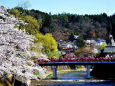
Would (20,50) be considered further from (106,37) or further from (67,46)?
(106,37)

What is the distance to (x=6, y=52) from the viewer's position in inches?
719

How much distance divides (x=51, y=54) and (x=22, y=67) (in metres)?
48.4

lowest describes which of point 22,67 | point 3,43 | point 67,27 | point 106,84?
point 106,84

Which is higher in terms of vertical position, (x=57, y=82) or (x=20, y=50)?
(x=20, y=50)

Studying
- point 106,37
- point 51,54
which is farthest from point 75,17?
point 51,54

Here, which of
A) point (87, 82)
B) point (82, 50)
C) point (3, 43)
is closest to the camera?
point (3, 43)

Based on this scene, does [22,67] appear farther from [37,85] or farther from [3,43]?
[37,85]

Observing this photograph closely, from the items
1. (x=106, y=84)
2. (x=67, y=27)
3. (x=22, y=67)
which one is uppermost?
(x=67, y=27)

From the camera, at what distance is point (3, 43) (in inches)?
698

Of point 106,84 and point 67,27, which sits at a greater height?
point 67,27

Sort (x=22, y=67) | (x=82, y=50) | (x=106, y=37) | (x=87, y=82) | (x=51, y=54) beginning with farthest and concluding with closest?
1. (x=106, y=37)
2. (x=82, y=50)
3. (x=51, y=54)
4. (x=87, y=82)
5. (x=22, y=67)

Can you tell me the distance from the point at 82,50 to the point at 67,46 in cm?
3334

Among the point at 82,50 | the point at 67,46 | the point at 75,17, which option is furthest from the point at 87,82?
the point at 75,17

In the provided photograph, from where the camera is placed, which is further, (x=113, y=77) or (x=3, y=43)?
(x=113, y=77)
